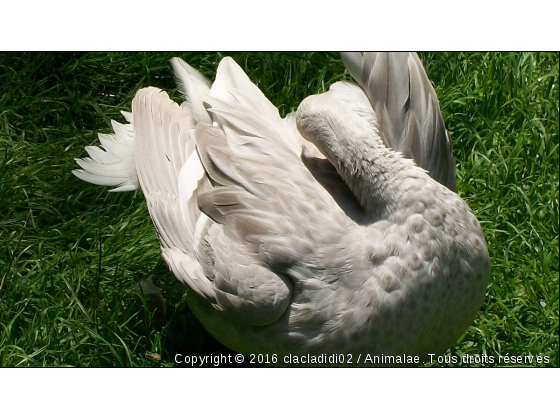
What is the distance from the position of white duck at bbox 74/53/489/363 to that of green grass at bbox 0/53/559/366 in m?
0.54

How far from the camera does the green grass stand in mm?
3104

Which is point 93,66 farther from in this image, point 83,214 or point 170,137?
point 170,137

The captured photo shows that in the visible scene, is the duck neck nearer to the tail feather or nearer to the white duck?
the white duck

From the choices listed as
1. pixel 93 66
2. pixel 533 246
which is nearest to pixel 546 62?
pixel 533 246

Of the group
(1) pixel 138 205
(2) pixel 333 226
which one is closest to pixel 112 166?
(1) pixel 138 205

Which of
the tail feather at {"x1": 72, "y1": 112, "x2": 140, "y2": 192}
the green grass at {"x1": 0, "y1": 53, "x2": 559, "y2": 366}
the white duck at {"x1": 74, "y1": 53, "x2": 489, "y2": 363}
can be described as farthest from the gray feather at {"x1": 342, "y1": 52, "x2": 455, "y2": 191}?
the tail feather at {"x1": 72, "y1": 112, "x2": 140, "y2": 192}

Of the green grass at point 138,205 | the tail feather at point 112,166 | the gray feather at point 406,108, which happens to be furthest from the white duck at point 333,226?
the green grass at point 138,205

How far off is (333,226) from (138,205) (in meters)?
1.38

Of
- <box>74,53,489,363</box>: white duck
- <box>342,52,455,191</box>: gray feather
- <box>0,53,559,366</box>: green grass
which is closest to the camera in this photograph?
<box>74,53,489,363</box>: white duck

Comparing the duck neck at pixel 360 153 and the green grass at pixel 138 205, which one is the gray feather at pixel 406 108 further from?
the green grass at pixel 138 205

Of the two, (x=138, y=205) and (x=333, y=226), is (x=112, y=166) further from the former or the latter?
(x=333, y=226)

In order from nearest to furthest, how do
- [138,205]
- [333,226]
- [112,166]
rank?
[333,226] < [112,166] < [138,205]

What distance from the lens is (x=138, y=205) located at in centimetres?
357

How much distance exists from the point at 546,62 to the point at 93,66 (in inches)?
84.5
